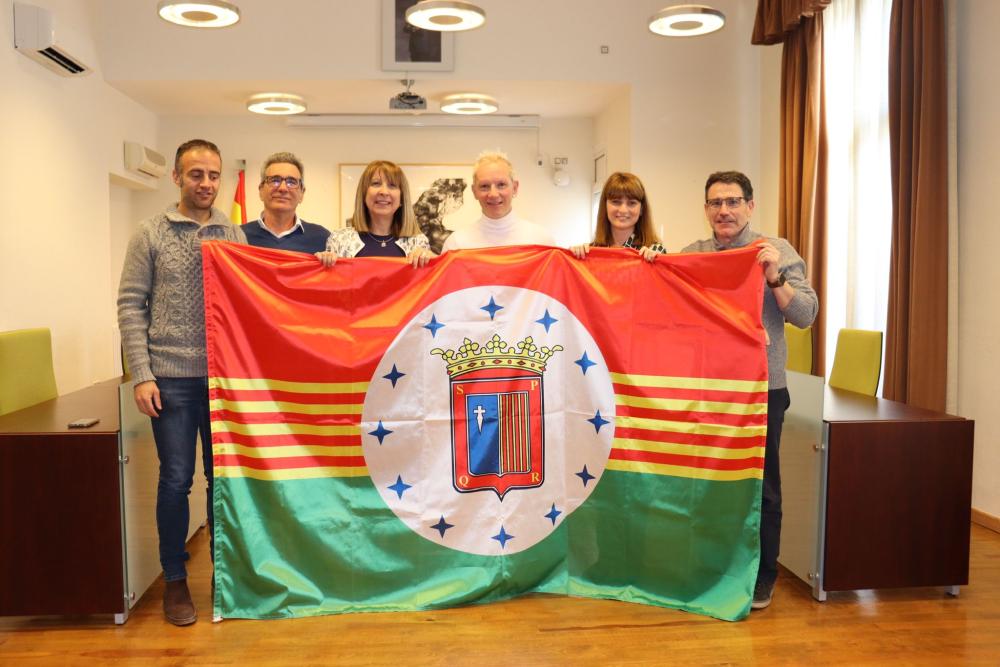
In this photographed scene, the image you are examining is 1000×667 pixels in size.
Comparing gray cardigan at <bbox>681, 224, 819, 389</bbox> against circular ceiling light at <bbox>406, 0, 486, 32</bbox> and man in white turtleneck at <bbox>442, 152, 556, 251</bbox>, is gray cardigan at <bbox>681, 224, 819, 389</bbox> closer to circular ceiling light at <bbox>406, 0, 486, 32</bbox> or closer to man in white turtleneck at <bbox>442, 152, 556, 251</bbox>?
man in white turtleneck at <bbox>442, 152, 556, 251</bbox>

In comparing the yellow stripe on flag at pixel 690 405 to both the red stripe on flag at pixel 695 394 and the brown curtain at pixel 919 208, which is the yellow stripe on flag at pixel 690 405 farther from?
the brown curtain at pixel 919 208

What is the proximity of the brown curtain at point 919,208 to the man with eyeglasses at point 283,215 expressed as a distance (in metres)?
2.97

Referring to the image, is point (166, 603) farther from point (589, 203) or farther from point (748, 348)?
point (589, 203)

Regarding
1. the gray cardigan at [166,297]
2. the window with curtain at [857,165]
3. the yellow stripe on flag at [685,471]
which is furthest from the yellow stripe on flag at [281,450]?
the window with curtain at [857,165]

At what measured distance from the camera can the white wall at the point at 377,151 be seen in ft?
25.3

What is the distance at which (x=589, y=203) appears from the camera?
26.3 feet

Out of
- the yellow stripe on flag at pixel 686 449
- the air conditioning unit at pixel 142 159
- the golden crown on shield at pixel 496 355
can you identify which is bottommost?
the yellow stripe on flag at pixel 686 449

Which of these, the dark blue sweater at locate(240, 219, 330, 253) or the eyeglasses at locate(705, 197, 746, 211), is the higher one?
the eyeglasses at locate(705, 197, 746, 211)

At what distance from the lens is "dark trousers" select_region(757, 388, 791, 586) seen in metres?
2.80

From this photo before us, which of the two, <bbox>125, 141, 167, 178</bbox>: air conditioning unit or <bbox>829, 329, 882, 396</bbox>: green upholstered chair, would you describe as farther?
<bbox>125, 141, 167, 178</bbox>: air conditioning unit

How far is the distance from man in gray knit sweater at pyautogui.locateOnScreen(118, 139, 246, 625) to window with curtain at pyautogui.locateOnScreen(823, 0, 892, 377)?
371 cm

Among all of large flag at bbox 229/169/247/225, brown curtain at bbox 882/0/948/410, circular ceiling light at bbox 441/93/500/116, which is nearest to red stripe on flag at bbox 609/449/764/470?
brown curtain at bbox 882/0/948/410

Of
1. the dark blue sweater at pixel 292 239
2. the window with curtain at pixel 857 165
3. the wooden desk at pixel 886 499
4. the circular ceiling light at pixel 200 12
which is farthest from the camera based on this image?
the window with curtain at pixel 857 165

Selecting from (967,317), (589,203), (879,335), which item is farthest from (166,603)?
(589,203)
